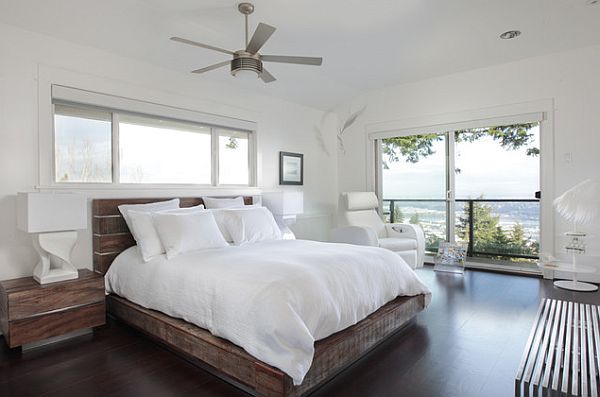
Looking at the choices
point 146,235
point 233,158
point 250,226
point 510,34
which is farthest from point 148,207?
point 510,34

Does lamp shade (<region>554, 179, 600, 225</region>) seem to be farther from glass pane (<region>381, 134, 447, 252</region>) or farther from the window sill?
the window sill

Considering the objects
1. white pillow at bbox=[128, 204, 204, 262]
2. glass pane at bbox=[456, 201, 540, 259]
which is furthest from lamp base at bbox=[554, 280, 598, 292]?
white pillow at bbox=[128, 204, 204, 262]

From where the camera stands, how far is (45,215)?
8.40 ft

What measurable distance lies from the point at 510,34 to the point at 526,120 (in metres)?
1.20

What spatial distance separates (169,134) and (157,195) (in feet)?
2.47

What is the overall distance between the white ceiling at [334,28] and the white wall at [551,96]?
0.60ft

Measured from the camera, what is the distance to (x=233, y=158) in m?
4.70

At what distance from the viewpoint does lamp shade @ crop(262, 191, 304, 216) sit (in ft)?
14.8

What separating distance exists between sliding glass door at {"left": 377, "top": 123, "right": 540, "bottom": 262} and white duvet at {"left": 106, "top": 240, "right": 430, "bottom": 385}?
2488 mm

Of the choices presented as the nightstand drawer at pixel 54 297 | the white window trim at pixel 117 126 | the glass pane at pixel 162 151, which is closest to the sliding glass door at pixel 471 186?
the white window trim at pixel 117 126

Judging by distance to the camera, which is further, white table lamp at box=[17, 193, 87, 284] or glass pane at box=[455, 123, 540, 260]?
glass pane at box=[455, 123, 540, 260]

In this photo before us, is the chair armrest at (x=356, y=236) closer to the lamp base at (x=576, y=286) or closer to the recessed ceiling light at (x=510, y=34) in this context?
the lamp base at (x=576, y=286)

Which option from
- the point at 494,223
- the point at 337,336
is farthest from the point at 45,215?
the point at 494,223

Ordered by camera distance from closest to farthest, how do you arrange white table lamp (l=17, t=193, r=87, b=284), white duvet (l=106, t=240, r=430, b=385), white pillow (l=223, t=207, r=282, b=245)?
white duvet (l=106, t=240, r=430, b=385)
white table lamp (l=17, t=193, r=87, b=284)
white pillow (l=223, t=207, r=282, b=245)
